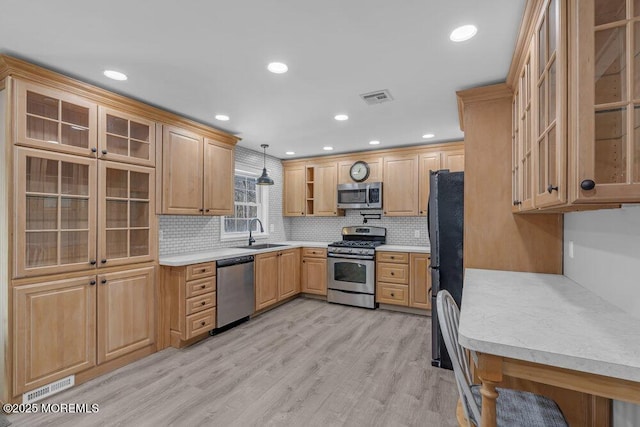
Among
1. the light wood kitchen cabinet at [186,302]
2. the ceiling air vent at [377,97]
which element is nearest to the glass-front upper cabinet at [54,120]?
the light wood kitchen cabinet at [186,302]

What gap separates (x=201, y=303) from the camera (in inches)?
128

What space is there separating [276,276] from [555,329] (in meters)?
3.65

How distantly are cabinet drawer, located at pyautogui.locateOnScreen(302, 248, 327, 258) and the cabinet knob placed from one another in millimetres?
4012

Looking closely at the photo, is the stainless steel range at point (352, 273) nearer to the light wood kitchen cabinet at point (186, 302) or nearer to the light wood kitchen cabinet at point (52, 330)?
the light wood kitchen cabinet at point (186, 302)

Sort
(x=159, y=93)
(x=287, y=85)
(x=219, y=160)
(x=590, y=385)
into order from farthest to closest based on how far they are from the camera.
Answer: (x=219, y=160)
(x=159, y=93)
(x=287, y=85)
(x=590, y=385)

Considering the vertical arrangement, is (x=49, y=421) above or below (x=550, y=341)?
below

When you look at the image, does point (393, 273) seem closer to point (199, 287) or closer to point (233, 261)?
point (233, 261)

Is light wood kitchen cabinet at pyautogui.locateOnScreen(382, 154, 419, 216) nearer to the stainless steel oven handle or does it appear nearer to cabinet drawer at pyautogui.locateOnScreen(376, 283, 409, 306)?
the stainless steel oven handle

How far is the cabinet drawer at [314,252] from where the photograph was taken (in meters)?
4.88

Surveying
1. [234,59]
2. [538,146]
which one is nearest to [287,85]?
[234,59]

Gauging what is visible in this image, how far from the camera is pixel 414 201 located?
4.51 meters

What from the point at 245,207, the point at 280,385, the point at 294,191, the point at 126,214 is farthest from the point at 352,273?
the point at 126,214

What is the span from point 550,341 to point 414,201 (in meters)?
3.60

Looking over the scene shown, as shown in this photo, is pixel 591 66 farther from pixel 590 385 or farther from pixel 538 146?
pixel 590 385
